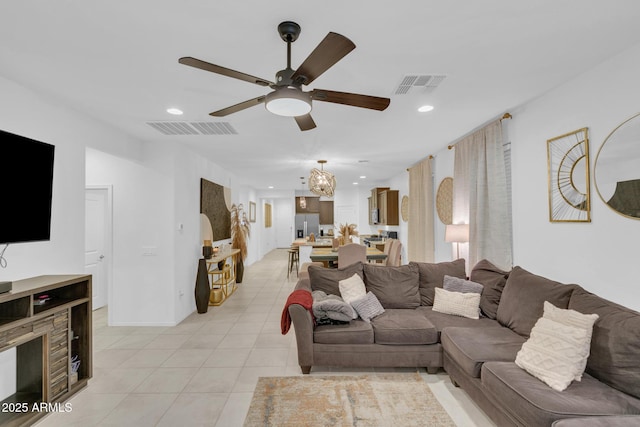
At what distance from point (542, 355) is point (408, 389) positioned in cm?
111

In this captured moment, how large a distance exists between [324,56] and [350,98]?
1.49 ft

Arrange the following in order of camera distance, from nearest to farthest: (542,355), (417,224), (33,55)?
(542,355)
(33,55)
(417,224)

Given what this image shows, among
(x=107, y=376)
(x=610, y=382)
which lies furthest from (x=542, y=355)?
(x=107, y=376)

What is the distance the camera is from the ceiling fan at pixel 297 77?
1503mm

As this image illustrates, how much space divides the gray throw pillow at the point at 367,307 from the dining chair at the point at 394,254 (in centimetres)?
216

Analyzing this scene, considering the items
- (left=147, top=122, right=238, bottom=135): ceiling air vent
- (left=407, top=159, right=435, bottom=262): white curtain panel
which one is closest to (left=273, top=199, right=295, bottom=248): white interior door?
(left=407, top=159, right=435, bottom=262): white curtain panel

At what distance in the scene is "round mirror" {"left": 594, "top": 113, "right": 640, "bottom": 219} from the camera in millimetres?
2039

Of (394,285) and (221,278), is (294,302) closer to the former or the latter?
(394,285)

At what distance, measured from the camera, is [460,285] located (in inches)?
129

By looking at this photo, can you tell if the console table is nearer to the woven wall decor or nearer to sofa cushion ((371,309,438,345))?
sofa cushion ((371,309,438,345))

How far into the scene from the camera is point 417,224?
6121 mm

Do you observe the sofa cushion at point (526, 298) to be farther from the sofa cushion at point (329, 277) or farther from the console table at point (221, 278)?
the console table at point (221, 278)

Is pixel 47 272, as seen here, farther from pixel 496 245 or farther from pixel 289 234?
pixel 289 234

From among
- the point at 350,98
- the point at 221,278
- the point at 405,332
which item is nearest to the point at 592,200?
the point at 405,332
